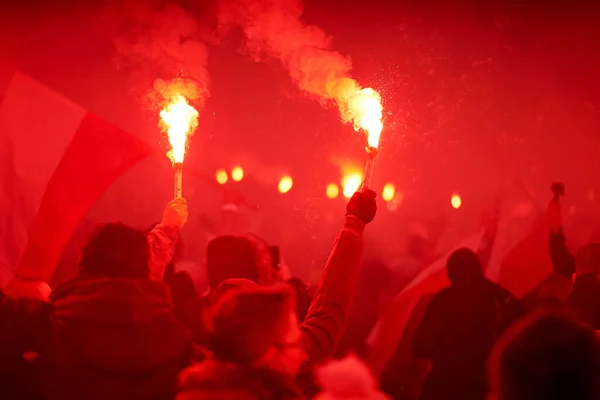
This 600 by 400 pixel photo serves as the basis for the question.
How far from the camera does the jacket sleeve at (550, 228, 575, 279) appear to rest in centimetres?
367

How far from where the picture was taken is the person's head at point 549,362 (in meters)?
1.39

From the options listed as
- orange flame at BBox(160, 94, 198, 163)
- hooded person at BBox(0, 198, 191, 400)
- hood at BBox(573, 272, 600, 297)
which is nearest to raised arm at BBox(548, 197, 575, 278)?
hood at BBox(573, 272, 600, 297)

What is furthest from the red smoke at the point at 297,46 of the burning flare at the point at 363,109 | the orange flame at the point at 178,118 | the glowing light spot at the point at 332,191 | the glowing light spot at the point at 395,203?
the orange flame at the point at 178,118

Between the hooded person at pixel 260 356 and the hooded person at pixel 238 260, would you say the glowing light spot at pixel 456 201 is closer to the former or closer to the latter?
the hooded person at pixel 238 260

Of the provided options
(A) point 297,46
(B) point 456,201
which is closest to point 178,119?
(A) point 297,46

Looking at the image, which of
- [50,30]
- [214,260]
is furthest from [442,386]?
[50,30]

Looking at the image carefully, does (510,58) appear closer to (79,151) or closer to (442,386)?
(442,386)

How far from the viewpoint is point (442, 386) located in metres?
3.20

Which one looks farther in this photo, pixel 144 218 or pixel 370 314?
pixel 144 218

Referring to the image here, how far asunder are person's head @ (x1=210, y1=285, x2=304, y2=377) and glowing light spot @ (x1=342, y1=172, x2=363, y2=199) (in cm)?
214

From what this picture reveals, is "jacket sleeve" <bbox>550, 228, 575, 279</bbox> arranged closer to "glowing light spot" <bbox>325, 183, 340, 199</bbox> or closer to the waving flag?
"glowing light spot" <bbox>325, 183, 340, 199</bbox>

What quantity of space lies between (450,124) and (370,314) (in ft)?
4.71

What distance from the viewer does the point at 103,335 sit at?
6.09 feet

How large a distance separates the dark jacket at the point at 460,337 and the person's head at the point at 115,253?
1902 millimetres
